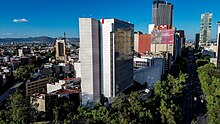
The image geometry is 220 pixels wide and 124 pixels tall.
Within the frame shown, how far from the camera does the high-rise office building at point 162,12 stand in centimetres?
7388

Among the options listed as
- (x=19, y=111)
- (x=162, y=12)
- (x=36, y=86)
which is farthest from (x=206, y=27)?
(x=19, y=111)

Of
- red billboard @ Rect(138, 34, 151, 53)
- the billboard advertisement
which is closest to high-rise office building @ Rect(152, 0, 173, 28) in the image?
red billboard @ Rect(138, 34, 151, 53)

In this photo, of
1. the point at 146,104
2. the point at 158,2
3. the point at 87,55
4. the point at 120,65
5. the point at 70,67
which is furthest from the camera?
the point at 158,2

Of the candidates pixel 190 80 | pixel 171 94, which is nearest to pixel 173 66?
pixel 190 80

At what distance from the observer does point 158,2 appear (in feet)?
245

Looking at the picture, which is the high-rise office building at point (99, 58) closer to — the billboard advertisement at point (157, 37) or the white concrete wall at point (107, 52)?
the white concrete wall at point (107, 52)

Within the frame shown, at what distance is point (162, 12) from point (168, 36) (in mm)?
38936

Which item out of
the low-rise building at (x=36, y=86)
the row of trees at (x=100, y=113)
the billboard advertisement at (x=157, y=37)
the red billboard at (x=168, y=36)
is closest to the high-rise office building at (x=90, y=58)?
the row of trees at (x=100, y=113)

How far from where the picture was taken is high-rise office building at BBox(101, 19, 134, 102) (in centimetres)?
1712

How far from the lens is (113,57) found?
1744 centimetres

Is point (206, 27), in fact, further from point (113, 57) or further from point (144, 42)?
point (113, 57)

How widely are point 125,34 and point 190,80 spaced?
1304cm

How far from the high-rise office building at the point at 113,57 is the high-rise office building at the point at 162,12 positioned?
192ft

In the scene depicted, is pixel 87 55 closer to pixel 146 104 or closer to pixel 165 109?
pixel 146 104
